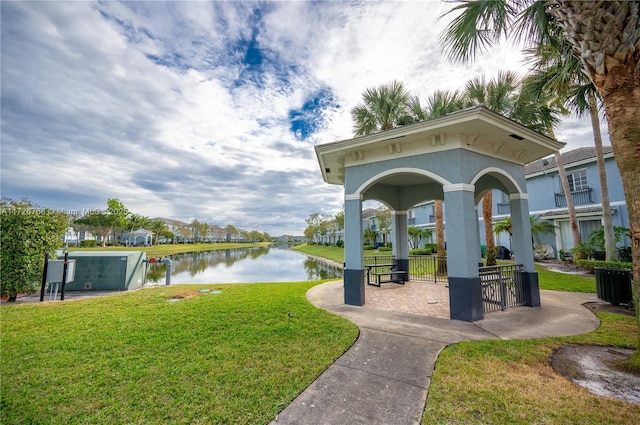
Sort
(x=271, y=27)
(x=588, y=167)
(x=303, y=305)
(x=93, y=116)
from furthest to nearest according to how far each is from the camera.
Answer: (x=588, y=167) < (x=93, y=116) < (x=271, y=27) < (x=303, y=305)

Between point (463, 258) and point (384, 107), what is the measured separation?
9294 mm

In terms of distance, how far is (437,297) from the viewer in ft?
24.4

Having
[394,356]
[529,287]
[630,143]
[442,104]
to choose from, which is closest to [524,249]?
[529,287]

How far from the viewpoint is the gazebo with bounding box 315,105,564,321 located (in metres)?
5.30

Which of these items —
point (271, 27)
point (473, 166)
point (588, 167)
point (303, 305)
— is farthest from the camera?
point (588, 167)

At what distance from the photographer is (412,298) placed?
7312mm

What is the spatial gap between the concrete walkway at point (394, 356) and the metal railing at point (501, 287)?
0.99 ft

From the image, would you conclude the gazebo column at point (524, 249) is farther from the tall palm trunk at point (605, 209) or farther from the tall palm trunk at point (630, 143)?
the tall palm trunk at point (605, 209)

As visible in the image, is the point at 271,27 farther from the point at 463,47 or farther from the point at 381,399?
the point at 381,399

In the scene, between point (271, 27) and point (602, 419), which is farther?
point (271, 27)

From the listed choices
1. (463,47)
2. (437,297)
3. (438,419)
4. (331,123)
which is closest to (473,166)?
(463,47)

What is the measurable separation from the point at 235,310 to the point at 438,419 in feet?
15.3

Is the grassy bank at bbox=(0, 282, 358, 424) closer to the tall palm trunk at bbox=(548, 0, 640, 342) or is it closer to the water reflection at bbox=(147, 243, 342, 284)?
the tall palm trunk at bbox=(548, 0, 640, 342)

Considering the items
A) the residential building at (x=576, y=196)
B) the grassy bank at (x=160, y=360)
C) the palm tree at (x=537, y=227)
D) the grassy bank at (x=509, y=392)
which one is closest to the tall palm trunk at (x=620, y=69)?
the grassy bank at (x=509, y=392)
